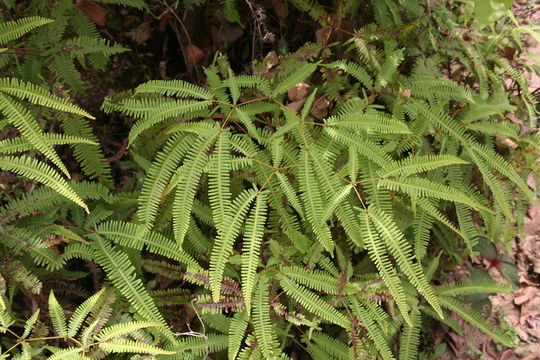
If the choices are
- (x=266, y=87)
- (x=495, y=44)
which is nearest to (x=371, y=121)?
(x=266, y=87)

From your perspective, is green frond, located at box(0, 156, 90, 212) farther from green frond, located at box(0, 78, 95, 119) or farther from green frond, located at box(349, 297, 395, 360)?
green frond, located at box(349, 297, 395, 360)

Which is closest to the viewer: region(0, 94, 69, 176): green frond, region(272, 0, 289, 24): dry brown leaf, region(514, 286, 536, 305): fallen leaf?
region(0, 94, 69, 176): green frond

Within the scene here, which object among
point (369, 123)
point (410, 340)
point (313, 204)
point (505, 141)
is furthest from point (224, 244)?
point (505, 141)

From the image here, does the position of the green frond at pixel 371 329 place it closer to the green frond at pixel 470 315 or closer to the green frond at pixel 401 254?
the green frond at pixel 401 254

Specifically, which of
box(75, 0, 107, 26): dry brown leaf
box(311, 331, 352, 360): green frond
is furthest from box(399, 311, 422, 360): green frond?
box(75, 0, 107, 26): dry brown leaf

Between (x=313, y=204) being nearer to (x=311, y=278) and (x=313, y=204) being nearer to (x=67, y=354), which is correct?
(x=311, y=278)

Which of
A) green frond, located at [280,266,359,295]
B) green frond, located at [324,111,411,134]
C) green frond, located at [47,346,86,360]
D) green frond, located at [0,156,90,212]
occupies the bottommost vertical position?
green frond, located at [47,346,86,360]
